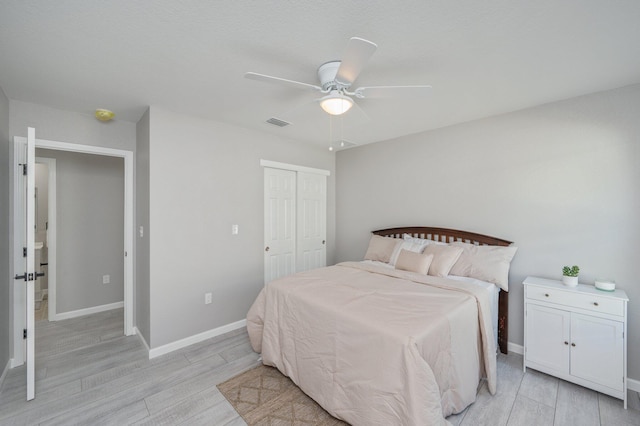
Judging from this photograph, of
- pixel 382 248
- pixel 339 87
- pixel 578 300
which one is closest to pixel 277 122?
pixel 339 87

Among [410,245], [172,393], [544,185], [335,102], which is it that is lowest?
[172,393]

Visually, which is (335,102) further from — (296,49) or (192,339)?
(192,339)

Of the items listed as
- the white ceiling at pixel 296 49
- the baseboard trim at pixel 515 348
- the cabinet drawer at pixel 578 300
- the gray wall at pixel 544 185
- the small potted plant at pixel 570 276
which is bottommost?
the baseboard trim at pixel 515 348

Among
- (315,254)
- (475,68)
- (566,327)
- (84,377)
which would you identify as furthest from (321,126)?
(84,377)

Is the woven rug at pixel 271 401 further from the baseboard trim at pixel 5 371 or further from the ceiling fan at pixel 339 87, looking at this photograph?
the ceiling fan at pixel 339 87

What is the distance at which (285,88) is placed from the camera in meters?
2.32

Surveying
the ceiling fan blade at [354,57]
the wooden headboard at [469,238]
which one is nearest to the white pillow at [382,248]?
the wooden headboard at [469,238]

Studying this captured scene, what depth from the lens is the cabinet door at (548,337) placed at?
91.3 inches

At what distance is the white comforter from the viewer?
5.17 feet

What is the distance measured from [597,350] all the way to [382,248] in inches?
83.2

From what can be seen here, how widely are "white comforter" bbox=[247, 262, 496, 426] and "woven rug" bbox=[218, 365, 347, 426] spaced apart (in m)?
0.10

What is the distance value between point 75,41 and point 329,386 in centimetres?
280

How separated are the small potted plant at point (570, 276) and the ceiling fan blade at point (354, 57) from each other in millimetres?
2526

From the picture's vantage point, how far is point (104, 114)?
9.18 feet
